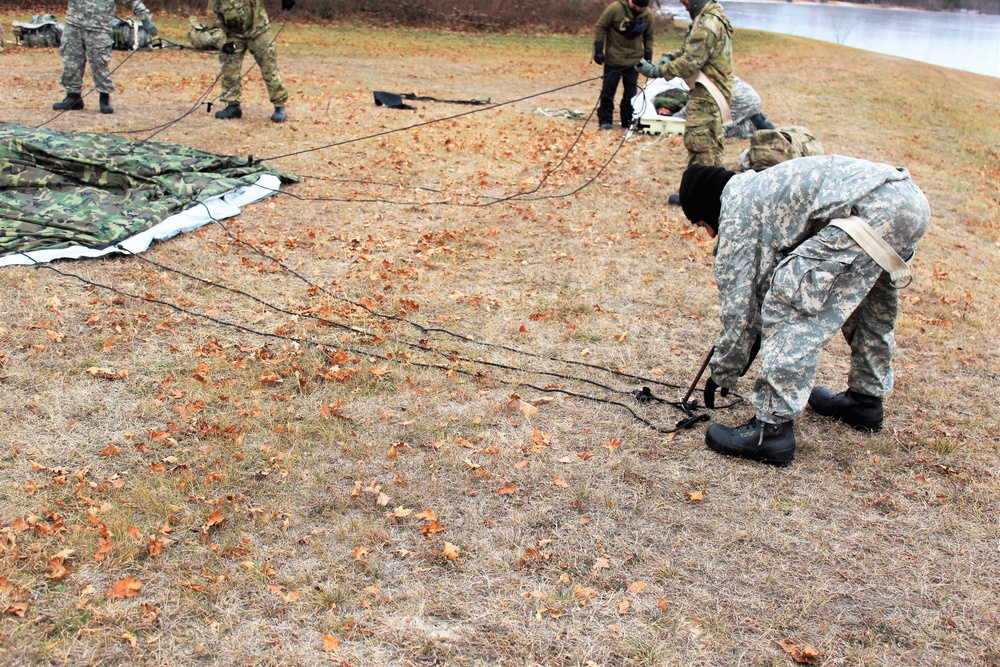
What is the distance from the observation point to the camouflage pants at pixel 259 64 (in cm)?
971

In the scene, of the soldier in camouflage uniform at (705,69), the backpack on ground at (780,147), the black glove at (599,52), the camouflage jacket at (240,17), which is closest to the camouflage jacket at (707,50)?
the soldier in camouflage uniform at (705,69)

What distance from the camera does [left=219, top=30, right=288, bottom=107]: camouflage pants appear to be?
31.9 ft

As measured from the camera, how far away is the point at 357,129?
10070 mm

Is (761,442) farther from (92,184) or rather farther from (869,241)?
(92,184)

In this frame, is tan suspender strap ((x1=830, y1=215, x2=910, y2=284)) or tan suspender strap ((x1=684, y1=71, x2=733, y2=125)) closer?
tan suspender strap ((x1=830, y1=215, x2=910, y2=284))

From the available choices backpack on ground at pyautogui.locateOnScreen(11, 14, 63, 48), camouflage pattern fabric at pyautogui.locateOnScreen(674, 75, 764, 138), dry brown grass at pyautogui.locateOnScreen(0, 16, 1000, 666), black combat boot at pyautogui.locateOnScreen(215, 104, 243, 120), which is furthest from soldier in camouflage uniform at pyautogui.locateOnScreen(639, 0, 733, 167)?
backpack on ground at pyautogui.locateOnScreen(11, 14, 63, 48)

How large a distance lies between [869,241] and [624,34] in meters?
7.88

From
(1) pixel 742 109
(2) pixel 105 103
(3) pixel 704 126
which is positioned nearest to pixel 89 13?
(2) pixel 105 103

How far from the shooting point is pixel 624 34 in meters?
10.5

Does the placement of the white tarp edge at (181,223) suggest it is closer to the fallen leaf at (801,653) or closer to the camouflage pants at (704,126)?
the camouflage pants at (704,126)

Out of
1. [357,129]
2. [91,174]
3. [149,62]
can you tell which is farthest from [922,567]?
[149,62]

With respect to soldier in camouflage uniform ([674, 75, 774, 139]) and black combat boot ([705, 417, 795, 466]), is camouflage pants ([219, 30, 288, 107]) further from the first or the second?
black combat boot ([705, 417, 795, 466])

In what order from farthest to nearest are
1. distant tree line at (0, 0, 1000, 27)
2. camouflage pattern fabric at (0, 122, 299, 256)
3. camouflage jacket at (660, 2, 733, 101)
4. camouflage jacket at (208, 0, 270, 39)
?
Result: 1. distant tree line at (0, 0, 1000, 27)
2. camouflage jacket at (208, 0, 270, 39)
3. camouflage jacket at (660, 2, 733, 101)
4. camouflage pattern fabric at (0, 122, 299, 256)

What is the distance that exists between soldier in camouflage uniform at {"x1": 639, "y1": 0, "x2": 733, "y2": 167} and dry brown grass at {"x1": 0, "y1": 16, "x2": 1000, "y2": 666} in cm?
100
